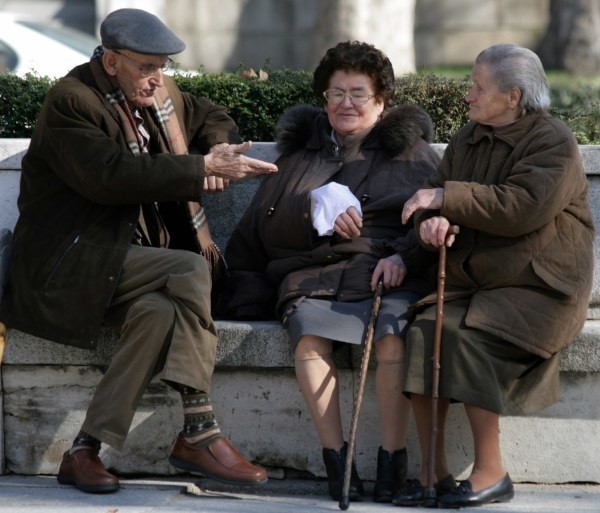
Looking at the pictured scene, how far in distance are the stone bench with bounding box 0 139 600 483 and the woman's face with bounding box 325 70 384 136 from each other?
91cm

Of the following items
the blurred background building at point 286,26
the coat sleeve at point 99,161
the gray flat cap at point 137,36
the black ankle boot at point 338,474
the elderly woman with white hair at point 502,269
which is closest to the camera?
the elderly woman with white hair at point 502,269

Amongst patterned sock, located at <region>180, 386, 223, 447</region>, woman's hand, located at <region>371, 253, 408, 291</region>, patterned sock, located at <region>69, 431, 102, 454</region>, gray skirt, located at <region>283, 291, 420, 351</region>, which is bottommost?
patterned sock, located at <region>69, 431, 102, 454</region>

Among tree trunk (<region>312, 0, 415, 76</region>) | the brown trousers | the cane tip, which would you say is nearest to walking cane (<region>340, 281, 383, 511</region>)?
the cane tip

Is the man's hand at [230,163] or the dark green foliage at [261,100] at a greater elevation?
the dark green foliage at [261,100]

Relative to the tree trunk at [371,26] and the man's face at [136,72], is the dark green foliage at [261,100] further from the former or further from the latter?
the tree trunk at [371,26]

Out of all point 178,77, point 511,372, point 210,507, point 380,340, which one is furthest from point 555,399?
point 178,77

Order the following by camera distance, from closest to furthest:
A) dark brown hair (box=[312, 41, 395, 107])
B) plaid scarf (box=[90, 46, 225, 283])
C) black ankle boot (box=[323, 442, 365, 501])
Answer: black ankle boot (box=[323, 442, 365, 501]) → plaid scarf (box=[90, 46, 225, 283]) → dark brown hair (box=[312, 41, 395, 107])

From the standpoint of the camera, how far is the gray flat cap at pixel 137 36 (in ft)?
16.6

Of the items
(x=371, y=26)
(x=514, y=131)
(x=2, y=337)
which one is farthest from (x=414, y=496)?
(x=371, y=26)

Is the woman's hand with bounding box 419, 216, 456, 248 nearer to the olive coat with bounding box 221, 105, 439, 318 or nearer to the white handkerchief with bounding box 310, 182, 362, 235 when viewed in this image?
the olive coat with bounding box 221, 105, 439, 318

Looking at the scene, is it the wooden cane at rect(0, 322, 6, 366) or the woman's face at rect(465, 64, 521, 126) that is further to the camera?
the wooden cane at rect(0, 322, 6, 366)

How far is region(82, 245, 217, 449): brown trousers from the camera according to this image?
15.7ft

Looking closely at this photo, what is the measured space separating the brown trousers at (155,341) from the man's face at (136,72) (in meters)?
0.71

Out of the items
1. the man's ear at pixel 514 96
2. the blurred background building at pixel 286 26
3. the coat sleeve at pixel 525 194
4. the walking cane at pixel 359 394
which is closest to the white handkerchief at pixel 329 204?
the walking cane at pixel 359 394
